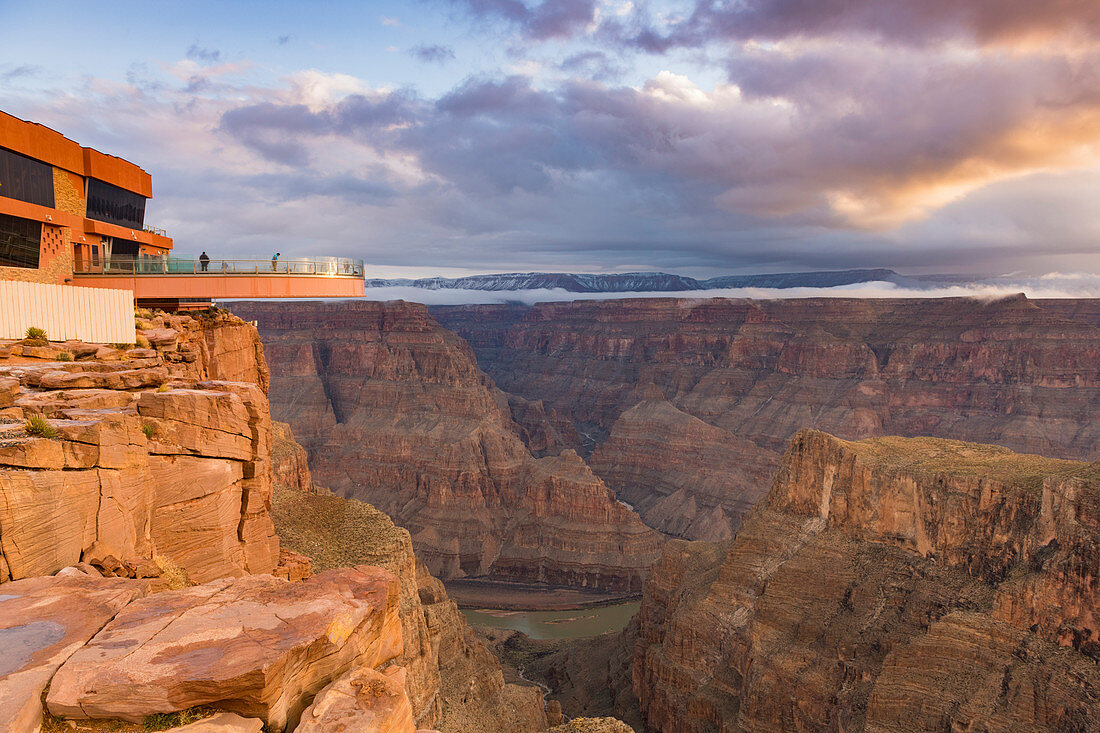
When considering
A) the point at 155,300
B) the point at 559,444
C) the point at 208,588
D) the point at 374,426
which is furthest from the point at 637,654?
the point at 559,444

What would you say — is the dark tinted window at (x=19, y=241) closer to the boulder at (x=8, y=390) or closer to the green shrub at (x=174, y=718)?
the boulder at (x=8, y=390)

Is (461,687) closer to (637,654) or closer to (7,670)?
(637,654)

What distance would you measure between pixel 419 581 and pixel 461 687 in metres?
13.2

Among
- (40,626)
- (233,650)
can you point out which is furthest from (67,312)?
(233,650)

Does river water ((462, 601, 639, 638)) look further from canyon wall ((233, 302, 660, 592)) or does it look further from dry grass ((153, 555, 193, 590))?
dry grass ((153, 555, 193, 590))

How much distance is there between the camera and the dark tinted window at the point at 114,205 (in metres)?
38.8

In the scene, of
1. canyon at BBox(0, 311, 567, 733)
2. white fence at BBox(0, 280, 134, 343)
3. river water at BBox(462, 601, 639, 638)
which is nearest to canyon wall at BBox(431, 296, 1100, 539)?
river water at BBox(462, 601, 639, 638)

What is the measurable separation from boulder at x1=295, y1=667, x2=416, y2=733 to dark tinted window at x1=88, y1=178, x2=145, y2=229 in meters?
39.7

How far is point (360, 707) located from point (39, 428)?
10397mm

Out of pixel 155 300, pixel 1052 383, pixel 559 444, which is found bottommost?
pixel 559 444

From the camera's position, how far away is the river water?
78500 millimetres

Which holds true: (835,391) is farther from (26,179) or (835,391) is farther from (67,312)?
(67,312)

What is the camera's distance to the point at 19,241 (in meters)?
32.8

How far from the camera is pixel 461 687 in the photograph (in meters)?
41.8
